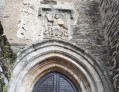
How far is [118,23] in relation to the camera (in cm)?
402

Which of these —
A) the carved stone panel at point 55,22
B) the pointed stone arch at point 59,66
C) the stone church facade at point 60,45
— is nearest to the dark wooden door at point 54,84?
the stone church facade at point 60,45

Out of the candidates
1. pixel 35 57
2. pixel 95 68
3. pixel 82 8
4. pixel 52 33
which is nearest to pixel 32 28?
pixel 52 33

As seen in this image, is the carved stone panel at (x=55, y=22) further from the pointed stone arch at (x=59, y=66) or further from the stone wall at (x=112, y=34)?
the stone wall at (x=112, y=34)

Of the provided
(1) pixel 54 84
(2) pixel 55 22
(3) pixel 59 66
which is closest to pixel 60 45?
(3) pixel 59 66

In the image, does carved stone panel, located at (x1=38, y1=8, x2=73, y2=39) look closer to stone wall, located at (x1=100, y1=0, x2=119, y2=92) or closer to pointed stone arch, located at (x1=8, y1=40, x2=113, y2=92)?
pointed stone arch, located at (x1=8, y1=40, x2=113, y2=92)

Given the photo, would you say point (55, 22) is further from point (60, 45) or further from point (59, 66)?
point (59, 66)

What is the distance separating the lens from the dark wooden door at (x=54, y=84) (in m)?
4.37

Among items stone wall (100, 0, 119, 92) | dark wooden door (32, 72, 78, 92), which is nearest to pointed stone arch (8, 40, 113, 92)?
dark wooden door (32, 72, 78, 92)

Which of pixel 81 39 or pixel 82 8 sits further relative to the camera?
pixel 82 8

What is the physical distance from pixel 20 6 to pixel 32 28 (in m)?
0.71

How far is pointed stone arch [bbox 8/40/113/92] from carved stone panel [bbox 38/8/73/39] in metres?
0.24

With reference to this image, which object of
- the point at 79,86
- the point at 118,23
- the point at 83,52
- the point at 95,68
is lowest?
the point at 79,86

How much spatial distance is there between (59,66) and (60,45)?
19.7 inches

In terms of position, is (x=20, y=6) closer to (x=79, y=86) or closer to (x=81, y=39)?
(x=81, y=39)
